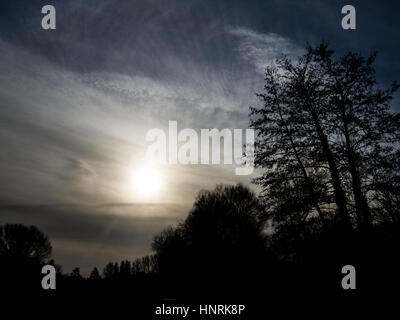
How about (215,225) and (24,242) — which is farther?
(24,242)

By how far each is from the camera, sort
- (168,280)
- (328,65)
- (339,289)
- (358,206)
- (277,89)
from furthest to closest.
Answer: (168,280) < (277,89) < (328,65) < (358,206) < (339,289)

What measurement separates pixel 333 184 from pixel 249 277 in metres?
5.41

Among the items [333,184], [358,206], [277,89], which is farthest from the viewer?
[277,89]

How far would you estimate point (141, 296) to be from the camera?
1147cm

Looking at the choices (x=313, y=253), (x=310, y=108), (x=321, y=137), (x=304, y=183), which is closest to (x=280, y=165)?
(x=304, y=183)

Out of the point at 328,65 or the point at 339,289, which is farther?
the point at 328,65

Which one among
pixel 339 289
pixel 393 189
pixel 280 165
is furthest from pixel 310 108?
pixel 339 289

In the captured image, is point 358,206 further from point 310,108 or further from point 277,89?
point 277,89

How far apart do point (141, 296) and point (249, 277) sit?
4.71 metres

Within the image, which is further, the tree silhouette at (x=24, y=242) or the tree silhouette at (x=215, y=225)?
the tree silhouette at (x=24, y=242)

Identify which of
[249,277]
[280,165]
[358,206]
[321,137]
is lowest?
[249,277]

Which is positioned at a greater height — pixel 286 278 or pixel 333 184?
pixel 333 184

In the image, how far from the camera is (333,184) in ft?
32.1

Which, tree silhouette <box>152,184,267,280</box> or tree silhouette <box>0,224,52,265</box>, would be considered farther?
tree silhouette <box>0,224,52,265</box>
